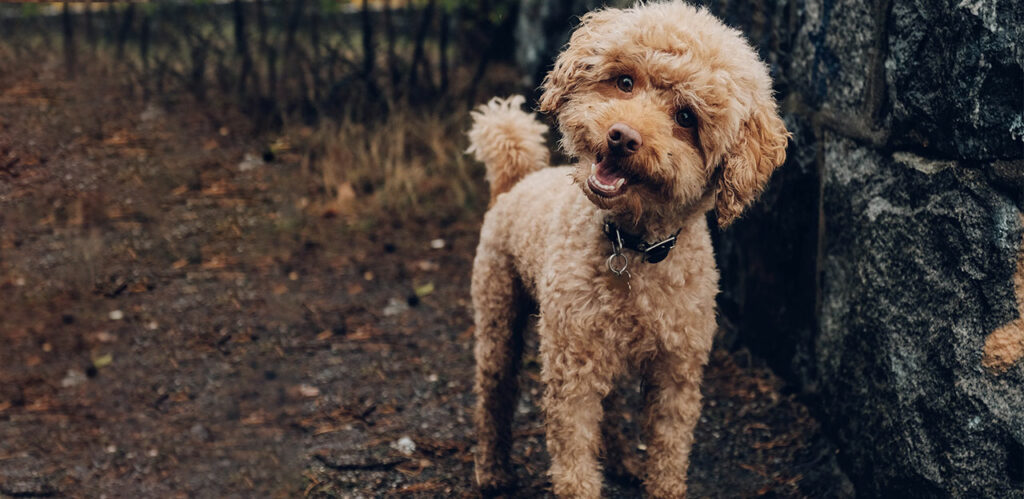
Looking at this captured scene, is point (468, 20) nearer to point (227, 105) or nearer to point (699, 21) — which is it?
point (227, 105)

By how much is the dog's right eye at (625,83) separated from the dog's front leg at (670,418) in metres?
0.79

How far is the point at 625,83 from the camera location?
2158mm

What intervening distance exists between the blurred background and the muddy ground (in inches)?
0.7

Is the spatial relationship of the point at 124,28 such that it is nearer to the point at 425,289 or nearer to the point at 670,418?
the point at 425,289

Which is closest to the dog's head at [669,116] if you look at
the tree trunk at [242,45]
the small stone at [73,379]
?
the small stone at [73,379]

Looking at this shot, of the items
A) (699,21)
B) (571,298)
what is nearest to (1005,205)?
(699,21)

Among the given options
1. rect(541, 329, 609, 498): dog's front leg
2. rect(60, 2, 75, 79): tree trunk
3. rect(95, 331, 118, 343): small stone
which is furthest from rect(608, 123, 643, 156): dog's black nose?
rect(60, 2, 75, 79): tree trunk

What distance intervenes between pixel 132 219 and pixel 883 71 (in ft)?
14.0

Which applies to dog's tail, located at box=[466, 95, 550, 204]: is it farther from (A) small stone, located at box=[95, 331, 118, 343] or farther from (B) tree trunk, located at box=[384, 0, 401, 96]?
(B) tree trunk, located at box=[384, 0, 401, 96]

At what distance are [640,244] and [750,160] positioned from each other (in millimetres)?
383

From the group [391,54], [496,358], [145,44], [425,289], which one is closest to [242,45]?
[145,44]

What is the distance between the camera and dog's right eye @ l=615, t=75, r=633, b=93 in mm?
2146

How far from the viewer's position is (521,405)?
358 centimetres

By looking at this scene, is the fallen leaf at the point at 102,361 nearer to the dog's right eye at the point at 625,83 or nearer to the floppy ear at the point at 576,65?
the floppy ear at the point at 576,65
